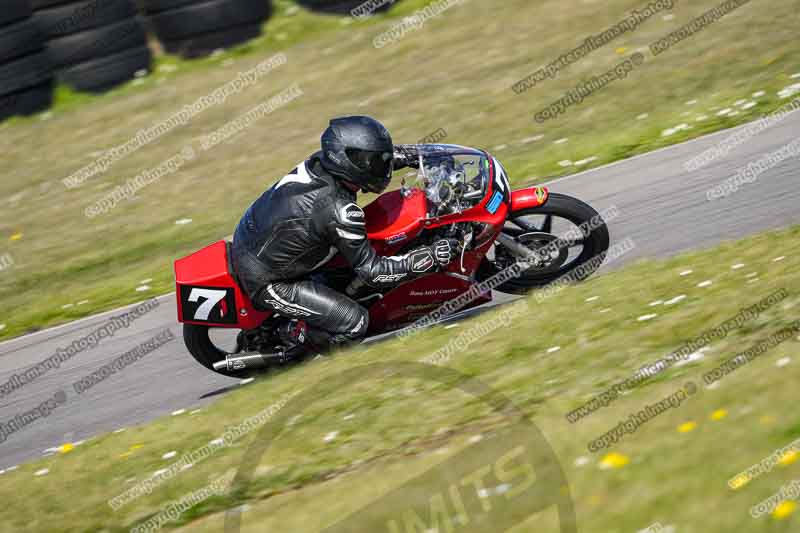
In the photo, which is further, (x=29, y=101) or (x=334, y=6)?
(x=334, y=6)

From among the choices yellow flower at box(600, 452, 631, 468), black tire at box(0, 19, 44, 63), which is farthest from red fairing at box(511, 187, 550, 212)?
black tire at box(0, 19, 44, 63)

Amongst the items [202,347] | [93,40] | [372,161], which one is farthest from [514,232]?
[93,40]

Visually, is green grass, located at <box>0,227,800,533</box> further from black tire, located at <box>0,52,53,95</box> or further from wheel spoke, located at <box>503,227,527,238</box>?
black tire, located at <box>0,52,53,95</box>

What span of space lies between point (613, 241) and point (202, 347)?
151 inches

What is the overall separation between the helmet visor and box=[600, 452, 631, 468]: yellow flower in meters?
2.82

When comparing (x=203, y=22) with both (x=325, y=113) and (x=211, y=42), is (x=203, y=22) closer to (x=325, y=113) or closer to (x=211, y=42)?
(x=211, y=42)

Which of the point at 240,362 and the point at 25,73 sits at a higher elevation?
the point at 25,73

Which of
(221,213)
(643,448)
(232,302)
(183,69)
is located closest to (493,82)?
(221,213)

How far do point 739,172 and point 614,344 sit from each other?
156 inches

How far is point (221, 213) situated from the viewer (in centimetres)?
1193

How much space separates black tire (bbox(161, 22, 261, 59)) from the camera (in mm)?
16219

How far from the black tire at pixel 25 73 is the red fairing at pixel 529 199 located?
11143 mm

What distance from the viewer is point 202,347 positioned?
743cm

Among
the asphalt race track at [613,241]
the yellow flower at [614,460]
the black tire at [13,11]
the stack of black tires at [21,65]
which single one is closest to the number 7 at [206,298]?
the asphalt race track at [613,241]
